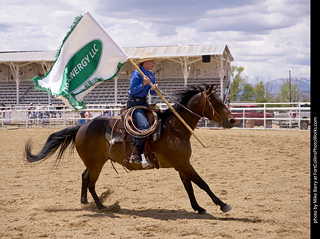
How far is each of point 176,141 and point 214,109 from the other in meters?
0.77

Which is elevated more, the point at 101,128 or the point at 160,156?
the point at 101,128

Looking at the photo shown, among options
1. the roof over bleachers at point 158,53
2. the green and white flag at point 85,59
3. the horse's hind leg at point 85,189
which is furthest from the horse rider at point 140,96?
the roof over bleachers at point 158,53

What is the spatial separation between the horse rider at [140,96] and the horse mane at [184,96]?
1.25 ft

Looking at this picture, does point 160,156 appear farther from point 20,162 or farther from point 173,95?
point 20,162

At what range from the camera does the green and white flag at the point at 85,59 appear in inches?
268

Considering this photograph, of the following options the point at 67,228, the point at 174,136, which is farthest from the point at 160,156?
the point at 67,228

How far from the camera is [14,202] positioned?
22.4 feet

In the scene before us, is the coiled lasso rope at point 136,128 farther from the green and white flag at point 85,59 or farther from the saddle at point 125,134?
the green and white flag at point 85,59

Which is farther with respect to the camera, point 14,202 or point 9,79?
point 9,79

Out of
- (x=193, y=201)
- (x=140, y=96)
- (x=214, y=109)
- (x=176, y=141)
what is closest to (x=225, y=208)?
(x=193, y=201)

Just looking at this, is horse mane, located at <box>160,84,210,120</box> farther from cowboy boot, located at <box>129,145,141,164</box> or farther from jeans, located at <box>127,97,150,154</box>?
cowboy boot, located at <box>129,145,141,164</box>

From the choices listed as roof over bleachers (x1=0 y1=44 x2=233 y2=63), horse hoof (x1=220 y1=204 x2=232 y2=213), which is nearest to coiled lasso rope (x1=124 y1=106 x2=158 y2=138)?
horse hoof (x1=220 y1=204 x2=232 y2=213)

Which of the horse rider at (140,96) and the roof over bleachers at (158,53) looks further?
the roof over bleachers at (158,53)
